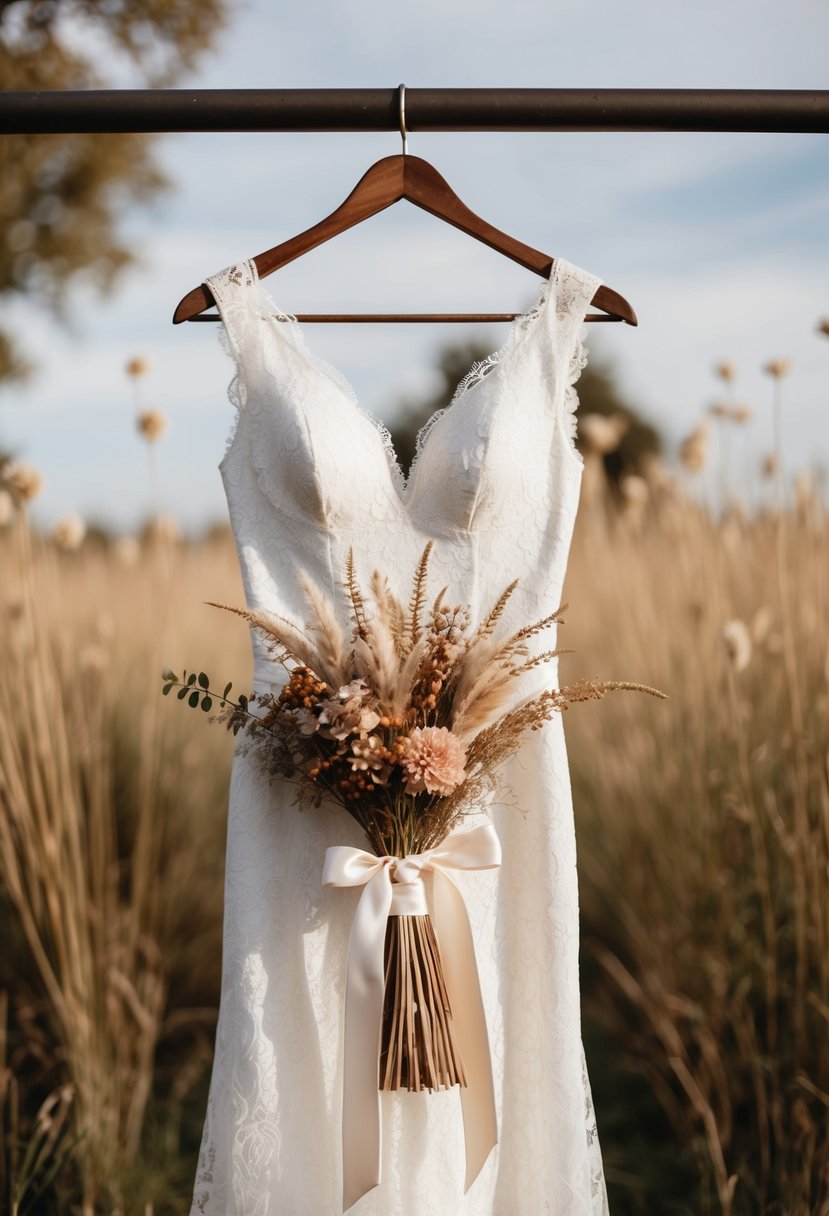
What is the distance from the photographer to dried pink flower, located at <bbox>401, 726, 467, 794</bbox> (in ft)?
4.83

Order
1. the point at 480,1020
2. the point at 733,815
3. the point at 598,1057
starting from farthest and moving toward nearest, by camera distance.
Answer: the point at 598,1057
the point at 733,815
the point at 480,1020

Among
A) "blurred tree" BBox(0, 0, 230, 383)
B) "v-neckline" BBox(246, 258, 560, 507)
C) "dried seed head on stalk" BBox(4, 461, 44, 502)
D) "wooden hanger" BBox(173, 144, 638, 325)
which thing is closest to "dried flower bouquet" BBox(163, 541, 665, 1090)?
"v-neckline" BBox(246, 258, 560, 507)

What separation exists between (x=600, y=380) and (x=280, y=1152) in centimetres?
1222

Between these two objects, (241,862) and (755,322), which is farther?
(755,322)

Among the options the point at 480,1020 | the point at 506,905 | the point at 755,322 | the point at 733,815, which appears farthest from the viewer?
the point at 755,322

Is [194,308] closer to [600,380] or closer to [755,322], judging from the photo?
[755,322]

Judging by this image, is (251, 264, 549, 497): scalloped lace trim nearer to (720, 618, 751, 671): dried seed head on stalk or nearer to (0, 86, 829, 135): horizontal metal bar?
(0, 86, 829, 135): horizontal metal bar

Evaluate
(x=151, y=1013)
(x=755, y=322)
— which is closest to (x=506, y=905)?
(x=151, y=1013)

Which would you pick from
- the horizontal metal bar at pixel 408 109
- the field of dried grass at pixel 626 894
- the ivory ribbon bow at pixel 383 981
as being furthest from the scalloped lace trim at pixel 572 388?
the field of dried grass at pixel 626 894

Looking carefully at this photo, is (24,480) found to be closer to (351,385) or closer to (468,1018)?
(351,385)

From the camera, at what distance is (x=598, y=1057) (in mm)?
3732

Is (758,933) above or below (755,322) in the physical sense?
below

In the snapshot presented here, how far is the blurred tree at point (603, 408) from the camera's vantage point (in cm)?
1076

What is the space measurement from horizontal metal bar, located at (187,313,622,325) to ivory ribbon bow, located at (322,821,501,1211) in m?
0.86
